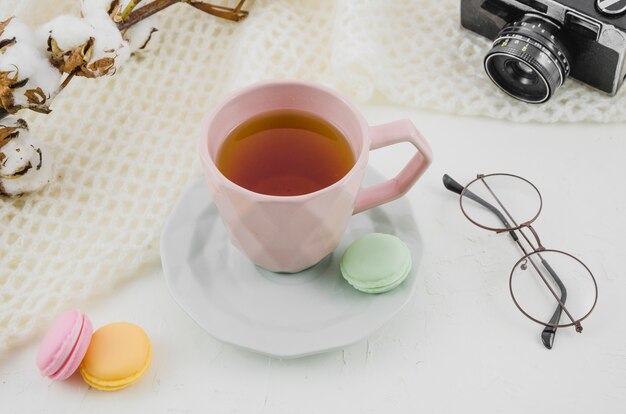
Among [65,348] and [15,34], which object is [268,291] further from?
[15,34]

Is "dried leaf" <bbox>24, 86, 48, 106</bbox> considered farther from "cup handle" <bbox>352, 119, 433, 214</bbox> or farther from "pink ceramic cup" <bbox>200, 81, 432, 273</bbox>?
"cup handle" <bbox>352, 119, 433, 214</bbox>

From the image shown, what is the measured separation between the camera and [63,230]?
70cm

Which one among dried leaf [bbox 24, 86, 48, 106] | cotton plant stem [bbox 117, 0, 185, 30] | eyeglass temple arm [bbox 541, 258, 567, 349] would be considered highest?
dried leaf [bbox 24, 86, 48, 106]

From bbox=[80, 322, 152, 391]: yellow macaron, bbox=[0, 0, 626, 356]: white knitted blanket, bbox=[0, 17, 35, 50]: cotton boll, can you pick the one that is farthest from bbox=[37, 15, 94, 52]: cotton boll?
bbox=[80, 322, 152, 391]: yellow macaron

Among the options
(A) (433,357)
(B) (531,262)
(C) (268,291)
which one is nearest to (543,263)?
(B) (531,262)

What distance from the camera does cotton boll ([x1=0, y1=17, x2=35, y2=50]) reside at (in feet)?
2.06

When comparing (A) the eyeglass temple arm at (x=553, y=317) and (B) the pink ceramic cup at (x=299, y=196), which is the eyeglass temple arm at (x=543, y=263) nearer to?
(A) the eyeglass temple arm at (x=553, y=317)

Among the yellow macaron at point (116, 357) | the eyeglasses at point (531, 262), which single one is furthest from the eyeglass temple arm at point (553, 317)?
the yellow macaron at point (116, 357)

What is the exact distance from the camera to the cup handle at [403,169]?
57cm

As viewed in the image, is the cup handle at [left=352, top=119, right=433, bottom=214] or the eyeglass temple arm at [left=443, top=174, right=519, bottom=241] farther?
the eyeglass temple arm at [left=443, top=174, right=519, bottom=241]

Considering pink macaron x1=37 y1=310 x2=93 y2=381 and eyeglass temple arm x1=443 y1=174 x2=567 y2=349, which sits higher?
pink macaron x1=37 y1=310 x2=93 y2=381

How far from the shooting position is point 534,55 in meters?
0.73

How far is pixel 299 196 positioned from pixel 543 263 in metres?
0.25

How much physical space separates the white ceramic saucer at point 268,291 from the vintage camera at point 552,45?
20cm
